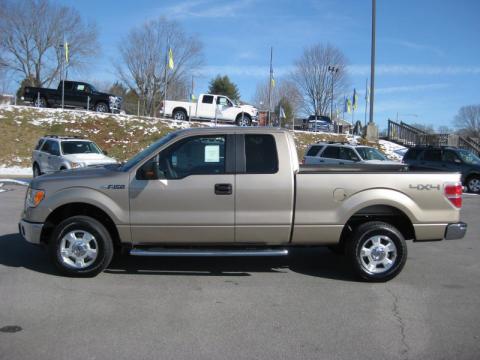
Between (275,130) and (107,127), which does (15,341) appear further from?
(107,127)

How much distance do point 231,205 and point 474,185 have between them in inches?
577

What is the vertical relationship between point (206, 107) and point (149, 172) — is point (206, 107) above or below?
above

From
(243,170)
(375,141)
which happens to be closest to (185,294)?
(243,170)

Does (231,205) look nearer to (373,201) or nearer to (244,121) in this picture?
(373,201)

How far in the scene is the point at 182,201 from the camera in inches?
219

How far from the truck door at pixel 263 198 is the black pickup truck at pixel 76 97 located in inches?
1039

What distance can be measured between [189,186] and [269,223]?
1.07 metres

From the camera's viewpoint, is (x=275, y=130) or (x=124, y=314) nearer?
(x=124, y=314)

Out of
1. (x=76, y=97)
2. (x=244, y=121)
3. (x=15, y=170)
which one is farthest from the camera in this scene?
(x=76, y=97)

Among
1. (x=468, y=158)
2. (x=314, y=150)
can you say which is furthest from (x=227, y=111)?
(x=468, y=158)

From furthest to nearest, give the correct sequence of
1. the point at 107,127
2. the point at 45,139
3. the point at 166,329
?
the point at 107,127 → the point at 45,139 → the point at 166,329

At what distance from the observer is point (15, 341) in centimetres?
394

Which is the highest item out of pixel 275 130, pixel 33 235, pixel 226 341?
pixel 275 130

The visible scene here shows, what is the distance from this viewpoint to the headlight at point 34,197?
5.68 metres
